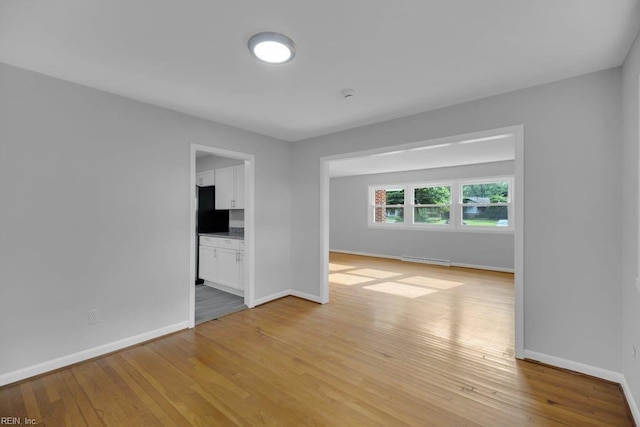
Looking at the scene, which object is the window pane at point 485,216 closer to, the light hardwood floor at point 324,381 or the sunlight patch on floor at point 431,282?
the sunlight patch on floor at point 431,282

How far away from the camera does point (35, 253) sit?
7.70 ft

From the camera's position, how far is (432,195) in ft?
25.0

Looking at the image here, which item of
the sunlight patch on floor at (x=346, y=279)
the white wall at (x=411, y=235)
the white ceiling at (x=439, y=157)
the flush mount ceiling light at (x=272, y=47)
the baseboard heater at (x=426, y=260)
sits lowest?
the sunlight patch on floor at (x=346, y=279)

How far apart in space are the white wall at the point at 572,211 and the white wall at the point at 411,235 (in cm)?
434

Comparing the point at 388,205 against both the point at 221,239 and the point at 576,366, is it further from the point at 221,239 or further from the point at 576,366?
the point at 576,366

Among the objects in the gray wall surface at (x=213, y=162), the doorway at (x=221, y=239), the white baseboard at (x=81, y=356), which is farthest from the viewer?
the gray wall surface at (x=213, y=162)

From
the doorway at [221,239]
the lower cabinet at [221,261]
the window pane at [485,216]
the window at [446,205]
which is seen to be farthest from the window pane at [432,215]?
the lower cabinet at [221,261]

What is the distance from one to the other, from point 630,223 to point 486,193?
5.13 meters

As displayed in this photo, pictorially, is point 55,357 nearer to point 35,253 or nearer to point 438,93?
point 35,253

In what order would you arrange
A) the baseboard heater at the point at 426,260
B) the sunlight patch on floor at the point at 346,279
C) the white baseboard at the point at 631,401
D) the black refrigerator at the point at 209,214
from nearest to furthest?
the white baseboard at the point at 631,401
the black refrigerator at the point at 209,214
the sunlight patch on floor at the point at 346,279
the baseboard heater at the point at 426,260

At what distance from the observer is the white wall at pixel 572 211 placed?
2285mm

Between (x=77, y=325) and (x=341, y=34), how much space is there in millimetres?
3234

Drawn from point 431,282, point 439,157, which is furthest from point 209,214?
point 439,157

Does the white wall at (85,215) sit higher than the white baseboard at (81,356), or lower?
higher
